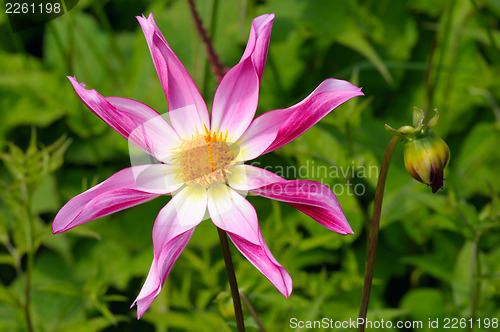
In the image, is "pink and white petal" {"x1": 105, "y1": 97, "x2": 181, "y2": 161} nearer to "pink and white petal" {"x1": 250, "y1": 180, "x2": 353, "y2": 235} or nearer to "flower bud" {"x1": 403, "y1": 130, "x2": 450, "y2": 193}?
"pink and white petal" {"x1": 250, "y1": 180, "x2": 353, "y2": 235}

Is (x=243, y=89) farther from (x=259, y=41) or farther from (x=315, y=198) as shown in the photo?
(x=315, y=198)

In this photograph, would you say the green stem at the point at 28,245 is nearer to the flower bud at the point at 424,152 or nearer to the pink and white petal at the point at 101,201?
the pink and white petal at the point at 101,201

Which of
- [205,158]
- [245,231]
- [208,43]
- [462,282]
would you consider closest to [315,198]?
[245,231]

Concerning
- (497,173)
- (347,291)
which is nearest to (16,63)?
(347,291)

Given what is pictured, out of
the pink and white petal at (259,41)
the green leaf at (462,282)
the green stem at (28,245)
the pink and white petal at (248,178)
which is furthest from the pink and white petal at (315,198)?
the green leaf at (462,282)

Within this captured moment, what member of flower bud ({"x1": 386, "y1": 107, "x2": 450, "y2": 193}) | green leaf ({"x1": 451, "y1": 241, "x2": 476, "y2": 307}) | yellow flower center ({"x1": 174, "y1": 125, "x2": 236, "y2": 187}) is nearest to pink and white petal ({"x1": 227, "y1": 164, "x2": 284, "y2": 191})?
yellow flower center ({"x1": 174, "y1": 125, "x2": 236, "y2": 187})
